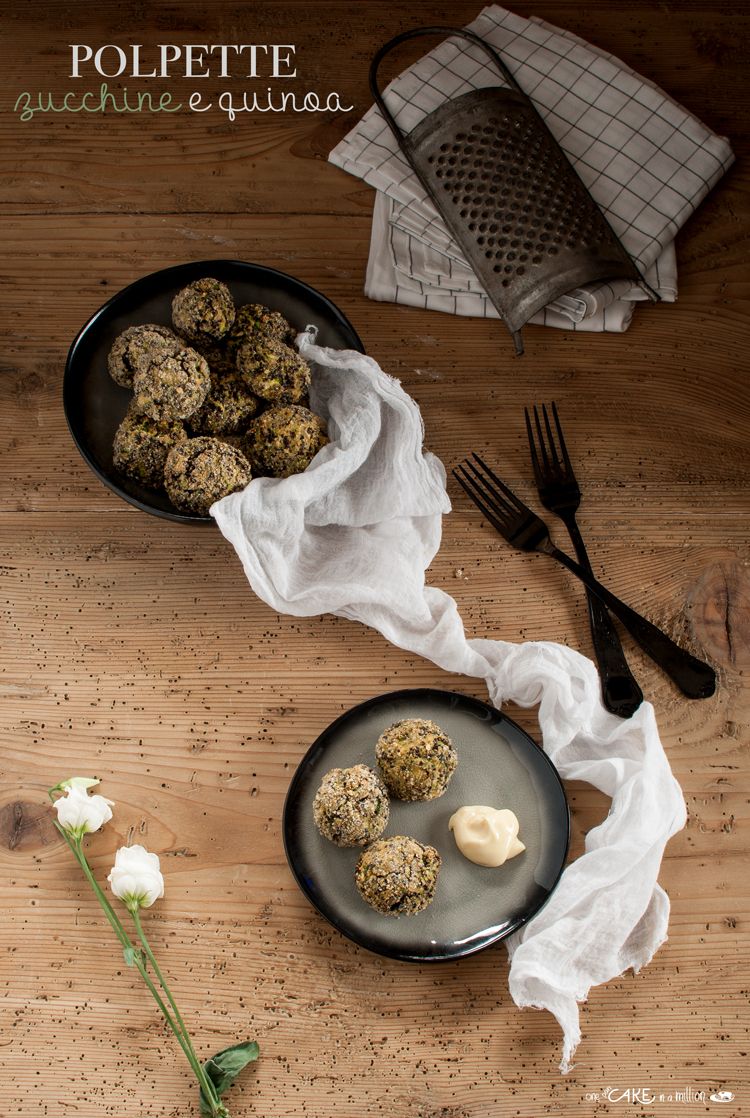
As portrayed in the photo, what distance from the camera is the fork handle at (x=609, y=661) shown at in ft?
3.91

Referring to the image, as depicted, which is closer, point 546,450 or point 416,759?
point 416,759

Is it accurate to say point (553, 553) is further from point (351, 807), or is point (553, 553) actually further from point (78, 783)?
point (78, 783)

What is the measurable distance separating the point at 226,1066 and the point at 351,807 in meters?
0.32

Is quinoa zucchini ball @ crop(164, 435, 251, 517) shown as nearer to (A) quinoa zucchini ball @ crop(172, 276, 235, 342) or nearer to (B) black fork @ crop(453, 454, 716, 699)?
(A) quinoa zucchini ball @ crop(172, 276, 235, 342)

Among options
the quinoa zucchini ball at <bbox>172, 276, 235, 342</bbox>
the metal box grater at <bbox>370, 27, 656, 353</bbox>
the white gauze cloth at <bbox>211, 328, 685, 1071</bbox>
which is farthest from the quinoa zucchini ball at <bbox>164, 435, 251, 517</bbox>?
the metal box grater at <bbox>370, 27, 656, 353</bbox>

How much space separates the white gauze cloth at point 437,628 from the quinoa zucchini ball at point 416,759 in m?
0.13

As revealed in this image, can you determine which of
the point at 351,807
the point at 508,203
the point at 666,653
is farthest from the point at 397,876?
the point at 508,203

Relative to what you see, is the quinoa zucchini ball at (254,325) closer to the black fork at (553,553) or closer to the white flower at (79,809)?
the black fork at (553,553)

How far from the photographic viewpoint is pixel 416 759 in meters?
1.07

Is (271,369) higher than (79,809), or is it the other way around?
(271,369)

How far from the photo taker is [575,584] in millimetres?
1251

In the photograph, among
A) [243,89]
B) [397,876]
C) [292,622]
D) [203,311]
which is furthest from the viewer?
[243,89]

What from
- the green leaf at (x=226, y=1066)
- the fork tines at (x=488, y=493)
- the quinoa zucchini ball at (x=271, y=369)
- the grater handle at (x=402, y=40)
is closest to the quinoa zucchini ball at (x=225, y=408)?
the quinoa zucchini ball at (x=271, y=369)

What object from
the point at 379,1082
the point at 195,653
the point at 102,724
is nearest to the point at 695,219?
the point at 195,653
